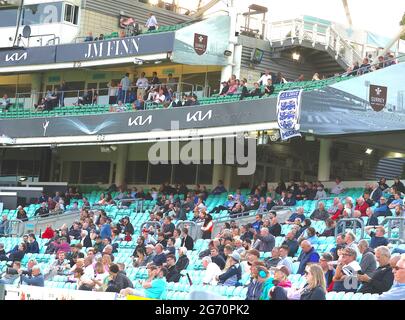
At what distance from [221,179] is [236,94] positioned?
4.35 meters

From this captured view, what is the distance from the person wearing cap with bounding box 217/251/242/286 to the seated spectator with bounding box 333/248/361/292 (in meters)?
2.56

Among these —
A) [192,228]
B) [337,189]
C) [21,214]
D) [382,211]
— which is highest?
[337,189]

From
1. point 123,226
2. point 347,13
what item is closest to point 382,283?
point 123,226

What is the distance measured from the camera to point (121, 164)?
3356 cm

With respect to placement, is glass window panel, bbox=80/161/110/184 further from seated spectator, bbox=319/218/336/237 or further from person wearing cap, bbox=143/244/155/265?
seated spectator, bbox=319/218/336/237

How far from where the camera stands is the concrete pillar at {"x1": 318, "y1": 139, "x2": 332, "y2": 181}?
26.8 m

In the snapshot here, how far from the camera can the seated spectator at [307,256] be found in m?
14.5

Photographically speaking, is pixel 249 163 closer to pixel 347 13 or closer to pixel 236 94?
pixel 236 94

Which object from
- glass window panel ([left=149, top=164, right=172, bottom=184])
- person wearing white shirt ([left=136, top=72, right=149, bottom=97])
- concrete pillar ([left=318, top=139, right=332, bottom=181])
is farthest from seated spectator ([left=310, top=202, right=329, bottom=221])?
glass window panel ([left=149, top=164, right=172, bottom=184])

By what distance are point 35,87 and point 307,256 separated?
23194mm

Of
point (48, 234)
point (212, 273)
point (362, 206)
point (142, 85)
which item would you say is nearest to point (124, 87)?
point (142, 85)

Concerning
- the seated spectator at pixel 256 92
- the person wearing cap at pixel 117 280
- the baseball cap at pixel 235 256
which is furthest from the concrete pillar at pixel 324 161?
the person wearing cap at pixel 117 280

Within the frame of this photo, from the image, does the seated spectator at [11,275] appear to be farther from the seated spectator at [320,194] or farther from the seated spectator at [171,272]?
the seated spectator at [320,194]

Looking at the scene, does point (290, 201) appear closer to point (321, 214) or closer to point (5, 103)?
point (321, 214)
